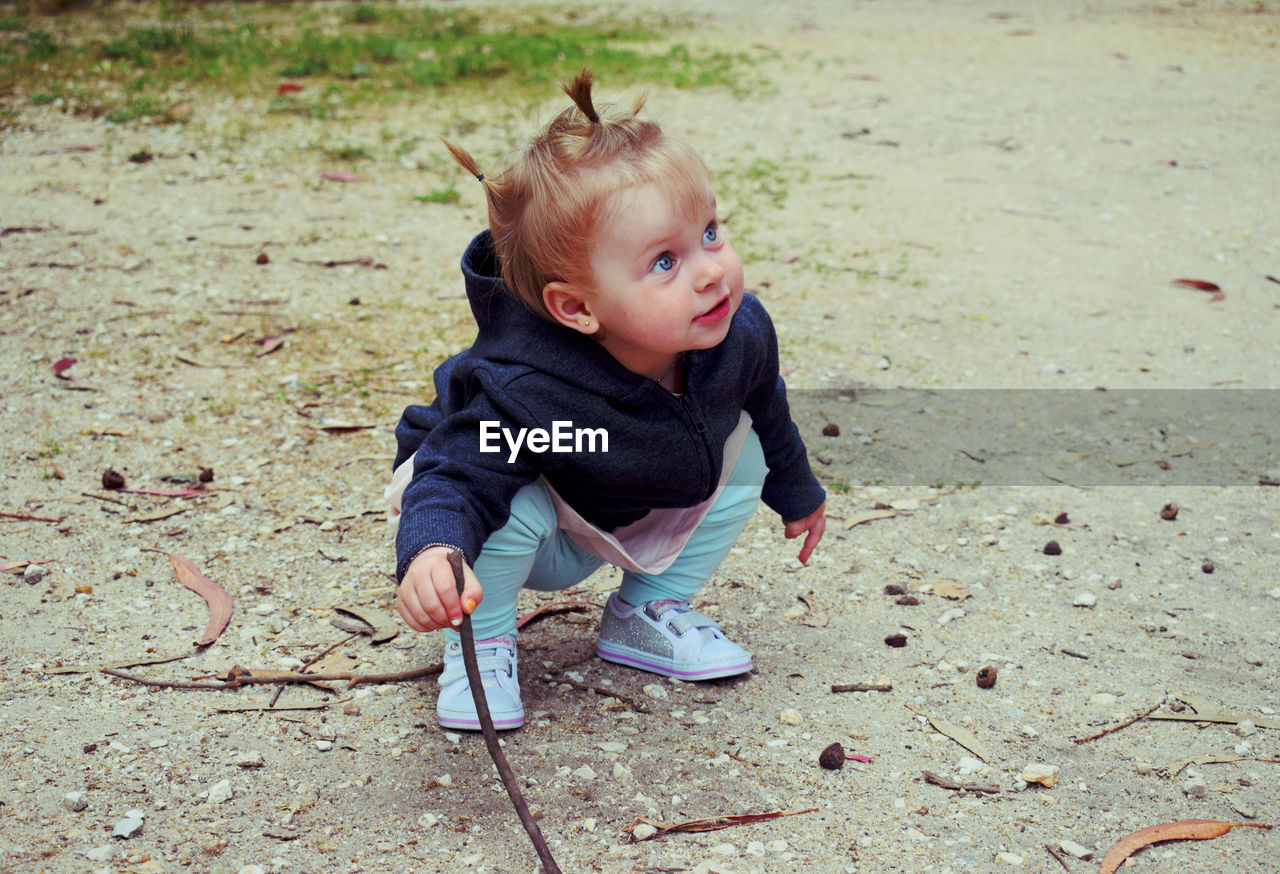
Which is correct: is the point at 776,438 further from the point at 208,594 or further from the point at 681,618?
the point at 208,594

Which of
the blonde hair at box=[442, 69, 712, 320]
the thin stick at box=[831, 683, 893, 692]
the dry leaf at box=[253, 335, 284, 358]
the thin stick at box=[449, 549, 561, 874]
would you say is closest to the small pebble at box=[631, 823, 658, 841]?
the thin stick at box=[449, 549, 561, 874]

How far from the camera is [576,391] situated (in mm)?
2117

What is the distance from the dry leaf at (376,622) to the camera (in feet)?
8.59

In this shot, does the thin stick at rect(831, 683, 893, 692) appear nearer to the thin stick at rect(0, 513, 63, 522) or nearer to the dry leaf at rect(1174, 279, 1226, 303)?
the thin stick at rect(0, 513, 63, 522)

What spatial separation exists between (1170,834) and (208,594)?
2068 millimetres

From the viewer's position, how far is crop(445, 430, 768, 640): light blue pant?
7.25 ft

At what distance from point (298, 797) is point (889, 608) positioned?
1394 mm

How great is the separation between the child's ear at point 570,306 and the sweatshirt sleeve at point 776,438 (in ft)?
1.22

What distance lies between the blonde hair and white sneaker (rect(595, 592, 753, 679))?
757 mm

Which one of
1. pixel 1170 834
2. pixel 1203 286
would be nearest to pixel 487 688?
pixel 1170 834

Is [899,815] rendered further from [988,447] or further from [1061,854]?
[988,447]

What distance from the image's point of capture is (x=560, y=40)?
805 cm

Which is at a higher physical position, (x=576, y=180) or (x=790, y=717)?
(x=576, y=180)

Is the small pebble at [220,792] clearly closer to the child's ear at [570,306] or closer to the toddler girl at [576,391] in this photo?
the toddler girl at [576,391]
